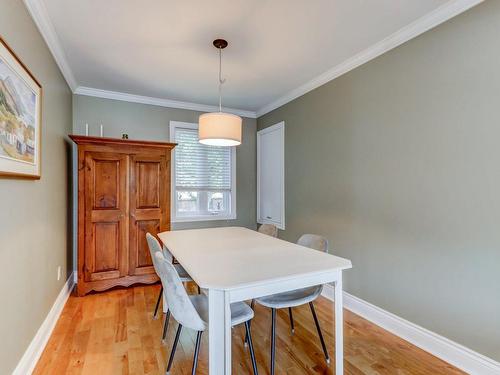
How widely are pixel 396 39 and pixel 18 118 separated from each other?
2.81 meters

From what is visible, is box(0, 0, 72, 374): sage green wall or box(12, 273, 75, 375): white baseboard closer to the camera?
box(0, 0, 72, 374): sage green wall

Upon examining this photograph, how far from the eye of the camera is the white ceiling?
1.93m

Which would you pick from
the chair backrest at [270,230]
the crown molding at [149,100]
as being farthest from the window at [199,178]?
the chair backrest at [270,230]

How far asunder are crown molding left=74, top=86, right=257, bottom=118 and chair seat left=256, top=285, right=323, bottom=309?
3.13m

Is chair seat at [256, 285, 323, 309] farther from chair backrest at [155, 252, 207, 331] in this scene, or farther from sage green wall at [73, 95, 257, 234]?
sage green wall at [73, 95, 257, 234]

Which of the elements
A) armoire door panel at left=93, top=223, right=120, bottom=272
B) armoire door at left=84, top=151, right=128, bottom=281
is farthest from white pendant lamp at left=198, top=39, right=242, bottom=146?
armoire door panel at left=93, top=223, right=120, bottom=272

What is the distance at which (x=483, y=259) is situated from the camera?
177 centimetres

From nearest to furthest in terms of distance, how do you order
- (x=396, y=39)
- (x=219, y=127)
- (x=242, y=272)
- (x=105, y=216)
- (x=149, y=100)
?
(x=242, y=272), (x=219, y=127), (x=396, y=39), (x=105, y=216), (x=149, y=100)

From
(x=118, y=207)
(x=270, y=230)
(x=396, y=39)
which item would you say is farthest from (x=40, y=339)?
(x=396, y=39)

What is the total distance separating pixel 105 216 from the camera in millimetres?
3092

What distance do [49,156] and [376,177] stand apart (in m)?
2.94

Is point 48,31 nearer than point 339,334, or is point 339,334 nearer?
point 339,334

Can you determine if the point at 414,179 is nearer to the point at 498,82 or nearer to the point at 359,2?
the point at 498,82

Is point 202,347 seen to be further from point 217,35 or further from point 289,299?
point 217,35
